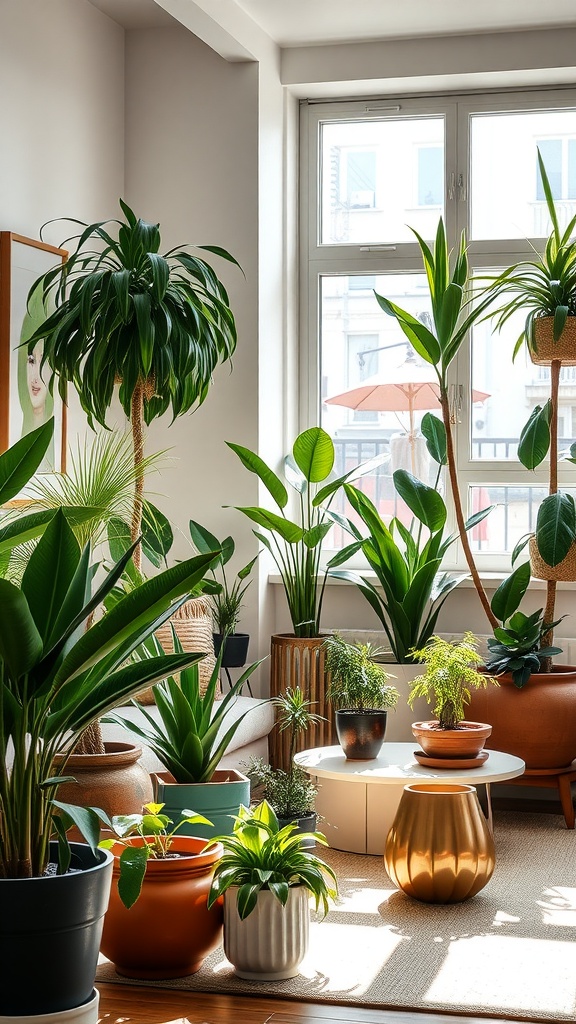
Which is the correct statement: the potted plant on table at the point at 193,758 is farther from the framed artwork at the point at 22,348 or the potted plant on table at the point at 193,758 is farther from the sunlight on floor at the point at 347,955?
the framed artwork at the point at 22,348

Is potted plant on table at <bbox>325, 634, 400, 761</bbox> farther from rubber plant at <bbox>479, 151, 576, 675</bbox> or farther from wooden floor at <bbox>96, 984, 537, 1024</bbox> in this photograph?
wooden floor at <bbox>96, 984, 537, 1024</bbox>

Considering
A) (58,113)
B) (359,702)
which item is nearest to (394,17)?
(58,113)

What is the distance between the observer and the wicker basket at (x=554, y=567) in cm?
446

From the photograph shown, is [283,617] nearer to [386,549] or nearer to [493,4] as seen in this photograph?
[386,549]

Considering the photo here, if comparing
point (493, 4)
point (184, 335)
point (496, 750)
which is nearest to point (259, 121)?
point (493, 4)

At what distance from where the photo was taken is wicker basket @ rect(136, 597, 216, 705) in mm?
4402

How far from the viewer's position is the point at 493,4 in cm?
470

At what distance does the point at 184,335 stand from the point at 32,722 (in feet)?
7.26

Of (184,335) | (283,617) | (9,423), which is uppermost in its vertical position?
(184,335)

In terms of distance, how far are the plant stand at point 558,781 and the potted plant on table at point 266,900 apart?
1784 mm

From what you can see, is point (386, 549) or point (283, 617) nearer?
point (386, 549)

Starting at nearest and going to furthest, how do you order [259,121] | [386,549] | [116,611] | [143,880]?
[116,611], [143,880], [386,549], [259,121]

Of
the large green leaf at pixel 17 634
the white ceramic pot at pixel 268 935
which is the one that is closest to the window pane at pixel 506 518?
the white ceramic pot at pixel 268 935

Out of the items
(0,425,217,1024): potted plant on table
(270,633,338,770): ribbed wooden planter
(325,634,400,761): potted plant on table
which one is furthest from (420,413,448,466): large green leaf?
(0,425,217,1024): potted plant on table
